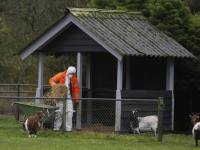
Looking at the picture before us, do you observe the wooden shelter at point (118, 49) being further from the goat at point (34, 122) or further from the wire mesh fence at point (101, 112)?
the goat at point (34, 122)

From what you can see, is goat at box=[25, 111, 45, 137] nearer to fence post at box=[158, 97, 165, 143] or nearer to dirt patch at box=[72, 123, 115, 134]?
dirt patch at box=[72, 123, 115, 134]

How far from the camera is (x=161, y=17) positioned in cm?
1553

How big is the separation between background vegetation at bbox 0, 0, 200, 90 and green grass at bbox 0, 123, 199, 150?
4074 millimetres

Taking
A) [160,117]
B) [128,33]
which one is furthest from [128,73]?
[160,117]

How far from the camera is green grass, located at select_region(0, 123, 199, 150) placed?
412 inches

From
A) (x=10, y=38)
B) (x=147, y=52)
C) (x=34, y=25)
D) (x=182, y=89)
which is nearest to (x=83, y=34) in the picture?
(x=147, y=52)

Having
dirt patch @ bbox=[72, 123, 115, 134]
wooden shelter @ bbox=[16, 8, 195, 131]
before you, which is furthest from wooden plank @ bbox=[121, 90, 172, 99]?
dirt patch @ bbox=[72, 123, 115, 134]

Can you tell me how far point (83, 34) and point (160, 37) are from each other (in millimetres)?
2505

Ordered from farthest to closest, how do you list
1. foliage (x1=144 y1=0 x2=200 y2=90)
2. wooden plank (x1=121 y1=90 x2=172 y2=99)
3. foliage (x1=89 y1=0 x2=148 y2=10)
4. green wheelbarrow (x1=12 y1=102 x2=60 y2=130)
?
foliage (x1=89 y1=0 x2=148 y2=10)
foliage (x1=144 y1=0 x2=200 y2=90)
wooden plank (x1=121 y1=90 x2=172 y2=99)
green wheelbarrow (x1=12 y1=102 x2=60 y2=130)

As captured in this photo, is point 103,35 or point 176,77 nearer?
point 103,35

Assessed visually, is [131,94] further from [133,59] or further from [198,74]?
[198,74]

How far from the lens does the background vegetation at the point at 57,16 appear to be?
1557cm

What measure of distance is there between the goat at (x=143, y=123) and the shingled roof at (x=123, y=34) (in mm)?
1730

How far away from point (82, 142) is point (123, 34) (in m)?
4.05
